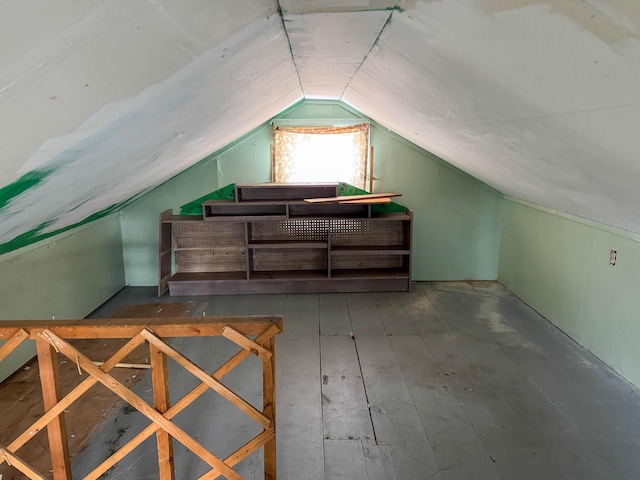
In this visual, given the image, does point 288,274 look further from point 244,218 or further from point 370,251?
point 370,251

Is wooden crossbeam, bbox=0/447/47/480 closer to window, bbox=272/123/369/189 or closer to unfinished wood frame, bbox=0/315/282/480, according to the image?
unfinished wood frame, bbox=0/315/282/480

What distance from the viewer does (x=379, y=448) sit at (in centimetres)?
217

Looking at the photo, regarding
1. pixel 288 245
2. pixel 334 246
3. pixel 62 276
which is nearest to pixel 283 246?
pixel 288 245

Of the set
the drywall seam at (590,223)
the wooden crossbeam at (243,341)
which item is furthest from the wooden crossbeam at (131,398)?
the drywall seam at (590,223)

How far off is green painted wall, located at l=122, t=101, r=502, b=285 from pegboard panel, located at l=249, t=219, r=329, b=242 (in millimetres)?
541

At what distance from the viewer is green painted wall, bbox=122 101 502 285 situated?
4.76 m

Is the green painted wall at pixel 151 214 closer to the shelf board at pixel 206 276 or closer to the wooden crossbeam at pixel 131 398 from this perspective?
the shelf board at pixel 206 276

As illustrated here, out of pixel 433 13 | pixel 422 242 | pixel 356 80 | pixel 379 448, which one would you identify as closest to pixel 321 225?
pixel 422 242

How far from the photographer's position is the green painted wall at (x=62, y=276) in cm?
292

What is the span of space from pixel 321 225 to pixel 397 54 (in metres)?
3.11

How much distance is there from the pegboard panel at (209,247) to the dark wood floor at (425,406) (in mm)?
1285

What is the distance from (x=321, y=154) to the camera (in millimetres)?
4801

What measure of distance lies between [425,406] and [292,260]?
2671 millimetres

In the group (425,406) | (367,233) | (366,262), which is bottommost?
(425,406)
